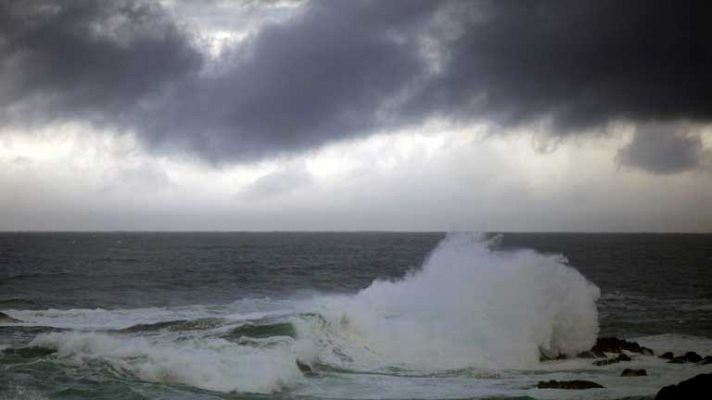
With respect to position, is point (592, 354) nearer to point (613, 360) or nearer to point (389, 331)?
point (613, 360)

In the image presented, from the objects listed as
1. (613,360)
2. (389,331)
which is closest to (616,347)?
(613,360)

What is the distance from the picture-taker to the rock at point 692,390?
11.2m

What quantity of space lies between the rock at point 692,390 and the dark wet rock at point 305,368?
27.7 feet

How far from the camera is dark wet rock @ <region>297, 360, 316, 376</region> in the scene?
1747 cm

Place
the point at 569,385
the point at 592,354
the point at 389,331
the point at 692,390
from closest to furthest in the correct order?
the point at 692,390 < the point at 569,385 < the point at 592,354 < the point at 389,331

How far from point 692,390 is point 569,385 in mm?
4386

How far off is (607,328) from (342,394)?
58.1 feet

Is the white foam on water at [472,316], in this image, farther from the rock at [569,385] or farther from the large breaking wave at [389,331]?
the rock at [569,385]

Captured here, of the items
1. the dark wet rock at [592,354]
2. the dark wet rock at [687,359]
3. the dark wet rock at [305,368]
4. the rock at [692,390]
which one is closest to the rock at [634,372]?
the dark wet rock at [687,359]

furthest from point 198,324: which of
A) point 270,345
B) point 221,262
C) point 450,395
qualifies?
point 221,262

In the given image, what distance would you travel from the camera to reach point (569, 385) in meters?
15.6

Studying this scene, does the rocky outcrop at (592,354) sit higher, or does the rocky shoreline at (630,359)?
the rocky shoreline at (630,359)

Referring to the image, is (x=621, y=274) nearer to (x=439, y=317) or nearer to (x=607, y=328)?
(x=607, y=328)

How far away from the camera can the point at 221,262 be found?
2608 inches
